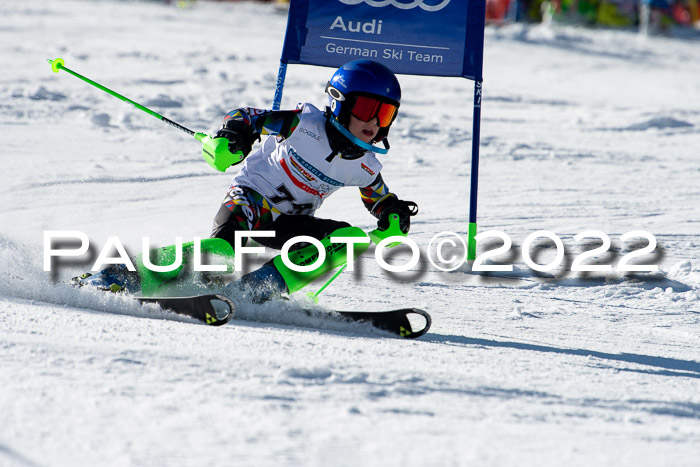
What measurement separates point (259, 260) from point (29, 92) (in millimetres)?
5614

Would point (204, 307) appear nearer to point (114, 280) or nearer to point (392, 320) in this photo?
point (114, 280)

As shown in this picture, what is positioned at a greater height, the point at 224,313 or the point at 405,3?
the point at 405,3

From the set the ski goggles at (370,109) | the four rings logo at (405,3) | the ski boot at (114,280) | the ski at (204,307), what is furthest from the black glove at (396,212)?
the four rings logo at (405,3)

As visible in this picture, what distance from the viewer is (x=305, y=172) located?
4.17 m

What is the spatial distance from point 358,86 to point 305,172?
53cm

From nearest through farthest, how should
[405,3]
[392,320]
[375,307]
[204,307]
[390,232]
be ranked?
1. [204,307]
2. [392,320]
3. [390,232]
4. [375,307]
5. [405,3]

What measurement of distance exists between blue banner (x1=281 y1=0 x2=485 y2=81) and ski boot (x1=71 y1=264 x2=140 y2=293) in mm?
1920

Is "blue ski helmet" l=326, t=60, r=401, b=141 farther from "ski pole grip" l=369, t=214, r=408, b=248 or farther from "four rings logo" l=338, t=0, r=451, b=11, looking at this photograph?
"four rings logo" l=338, t=0, r=451, b=11

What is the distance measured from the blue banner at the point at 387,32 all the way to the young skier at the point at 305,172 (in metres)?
1.04

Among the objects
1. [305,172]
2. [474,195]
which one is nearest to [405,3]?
[474,195]

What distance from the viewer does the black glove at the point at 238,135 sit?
3.95 m

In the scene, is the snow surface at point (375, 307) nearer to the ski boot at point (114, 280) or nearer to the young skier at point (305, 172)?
the ski boot at point (114, 280)

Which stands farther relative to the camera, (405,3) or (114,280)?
(405,3)

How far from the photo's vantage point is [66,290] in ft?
12.6
